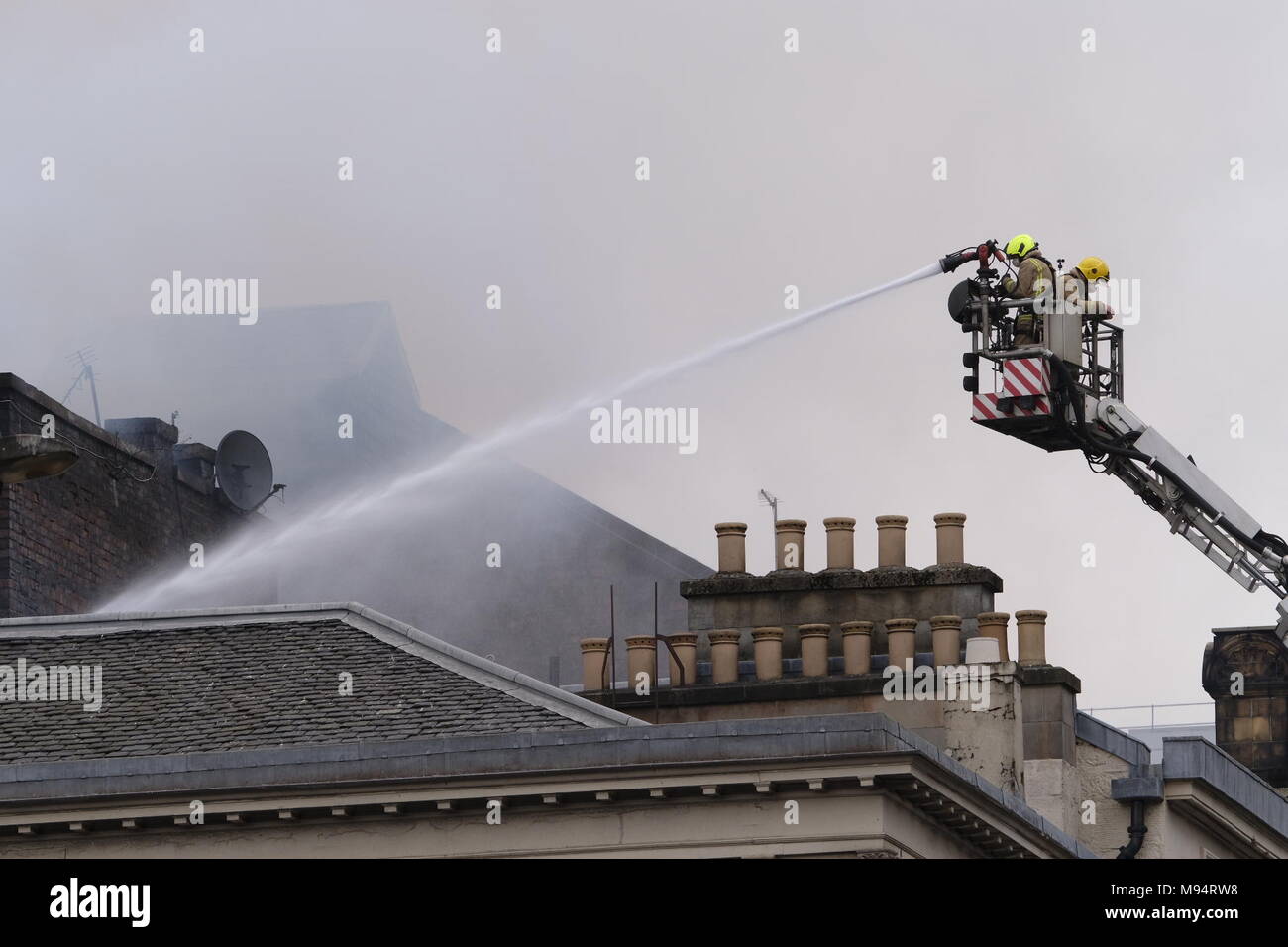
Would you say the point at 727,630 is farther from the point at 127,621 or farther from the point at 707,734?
the point at 707,734

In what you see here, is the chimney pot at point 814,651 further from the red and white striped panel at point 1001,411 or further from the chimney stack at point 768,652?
the red and white striped panel at point 1001,411

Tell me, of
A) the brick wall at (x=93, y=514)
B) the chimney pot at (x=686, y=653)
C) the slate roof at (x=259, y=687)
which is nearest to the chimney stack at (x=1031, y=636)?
the chimney pot at (x=686, y=653)

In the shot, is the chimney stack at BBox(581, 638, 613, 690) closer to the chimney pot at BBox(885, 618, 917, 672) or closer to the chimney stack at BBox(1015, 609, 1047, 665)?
the chimney pot at BBox(885, 618, 917, 672)

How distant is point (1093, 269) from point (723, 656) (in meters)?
7.81

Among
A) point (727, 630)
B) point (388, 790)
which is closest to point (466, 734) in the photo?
point (388, 790)

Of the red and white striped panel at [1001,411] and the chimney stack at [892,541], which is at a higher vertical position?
the red and white striped panel at [1001,411]

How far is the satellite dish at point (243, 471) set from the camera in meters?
45.5

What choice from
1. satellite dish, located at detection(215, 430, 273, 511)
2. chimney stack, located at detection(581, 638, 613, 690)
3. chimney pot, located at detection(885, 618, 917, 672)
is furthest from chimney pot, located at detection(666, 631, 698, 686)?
satellite dish, located at detection(215, 430, 273, 511)

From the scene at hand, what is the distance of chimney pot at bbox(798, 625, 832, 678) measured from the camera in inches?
1447

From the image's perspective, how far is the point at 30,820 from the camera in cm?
2861

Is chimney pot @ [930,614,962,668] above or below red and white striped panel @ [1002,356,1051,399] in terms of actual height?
below

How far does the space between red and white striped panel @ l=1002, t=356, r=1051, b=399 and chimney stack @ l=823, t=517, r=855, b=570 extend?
4.05 meters

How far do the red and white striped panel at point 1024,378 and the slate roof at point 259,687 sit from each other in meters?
11.4

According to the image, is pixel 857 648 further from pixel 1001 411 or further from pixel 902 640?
pixel 1001 411
